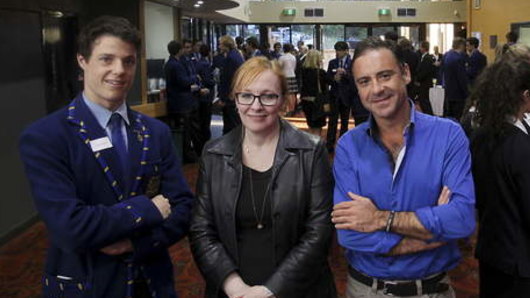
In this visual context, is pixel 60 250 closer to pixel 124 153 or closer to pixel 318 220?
pixel 124 153

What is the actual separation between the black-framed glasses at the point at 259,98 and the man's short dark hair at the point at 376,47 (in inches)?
12.5

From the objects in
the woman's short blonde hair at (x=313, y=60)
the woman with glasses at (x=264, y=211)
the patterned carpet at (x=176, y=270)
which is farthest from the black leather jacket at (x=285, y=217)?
the woman's short blonde hair at (x=313, y=60)

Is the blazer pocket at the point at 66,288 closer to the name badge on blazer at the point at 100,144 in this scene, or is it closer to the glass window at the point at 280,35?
the name badge on blazer at the point at 100,144

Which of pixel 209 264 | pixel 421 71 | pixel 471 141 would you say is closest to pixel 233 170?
pixel 209 264

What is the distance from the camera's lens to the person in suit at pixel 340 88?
Answer: 24.2 feet

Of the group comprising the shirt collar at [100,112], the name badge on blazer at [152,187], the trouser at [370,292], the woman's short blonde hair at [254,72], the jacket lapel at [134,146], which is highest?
the woman's short blonde hair at [254,72]

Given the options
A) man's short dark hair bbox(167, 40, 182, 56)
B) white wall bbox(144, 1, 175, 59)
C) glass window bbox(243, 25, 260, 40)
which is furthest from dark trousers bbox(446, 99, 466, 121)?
glass window bbox(243, 25, 260, 40)

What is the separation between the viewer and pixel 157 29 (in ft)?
26.5

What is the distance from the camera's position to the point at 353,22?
1928 cm

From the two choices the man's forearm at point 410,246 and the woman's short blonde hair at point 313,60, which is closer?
the man's forearm at point 410,246

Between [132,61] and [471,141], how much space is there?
132cm

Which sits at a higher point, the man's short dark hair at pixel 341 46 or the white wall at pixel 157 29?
the white wall at pixel 157 29

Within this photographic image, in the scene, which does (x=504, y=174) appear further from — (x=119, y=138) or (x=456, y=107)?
(x=456, y=107)

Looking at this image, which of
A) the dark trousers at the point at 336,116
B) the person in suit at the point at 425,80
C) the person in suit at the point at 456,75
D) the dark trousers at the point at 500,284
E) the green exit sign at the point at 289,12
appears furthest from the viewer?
the green exit sign at the point at 289,12
